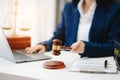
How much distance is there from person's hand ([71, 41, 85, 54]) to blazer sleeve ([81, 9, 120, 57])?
0.03 m

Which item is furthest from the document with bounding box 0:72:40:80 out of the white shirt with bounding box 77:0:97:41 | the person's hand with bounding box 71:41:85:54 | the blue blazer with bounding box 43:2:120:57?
the white shirt with bounding box 77:0:97:41

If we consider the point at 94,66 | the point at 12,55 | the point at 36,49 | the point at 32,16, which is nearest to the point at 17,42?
the point at 36,49

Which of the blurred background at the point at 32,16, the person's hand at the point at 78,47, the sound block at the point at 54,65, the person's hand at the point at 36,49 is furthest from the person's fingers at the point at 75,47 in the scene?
the blurred background at the point at 32,16

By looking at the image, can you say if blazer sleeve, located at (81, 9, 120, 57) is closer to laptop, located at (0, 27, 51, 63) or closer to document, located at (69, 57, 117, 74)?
document, located at (69, 57, 117, 74)

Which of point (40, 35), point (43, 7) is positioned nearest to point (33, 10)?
point (43, 7)

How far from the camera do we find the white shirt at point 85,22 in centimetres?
165

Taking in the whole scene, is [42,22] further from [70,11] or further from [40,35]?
[70,11]

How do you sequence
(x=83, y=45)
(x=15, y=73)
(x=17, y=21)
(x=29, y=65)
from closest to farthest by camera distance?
(x=15, y=73), (x=29, y=65), (x=83, y=45), (x=17, y=21)

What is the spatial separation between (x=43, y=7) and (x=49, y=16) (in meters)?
0.10

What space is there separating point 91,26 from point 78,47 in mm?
335

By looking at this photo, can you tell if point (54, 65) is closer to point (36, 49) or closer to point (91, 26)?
point (36, 49)

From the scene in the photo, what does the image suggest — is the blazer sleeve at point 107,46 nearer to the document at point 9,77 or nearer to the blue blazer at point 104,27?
the blue blazer at point 104,27

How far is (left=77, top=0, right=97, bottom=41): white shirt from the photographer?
1650 mm

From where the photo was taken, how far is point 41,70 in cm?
113
